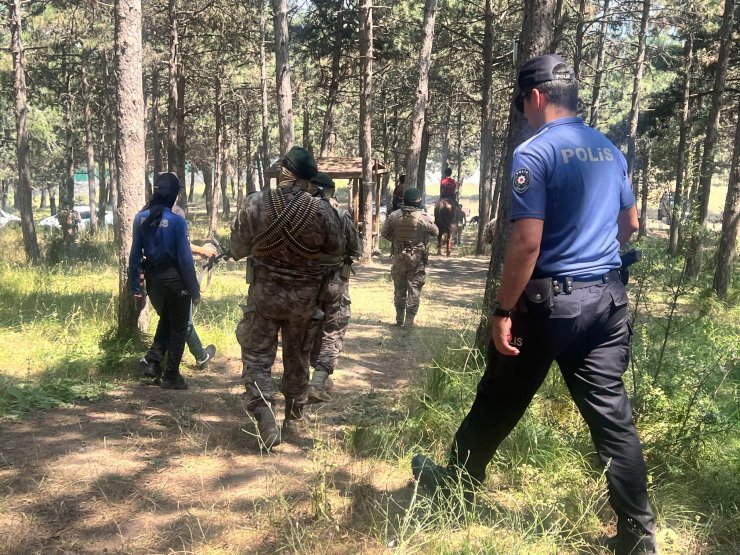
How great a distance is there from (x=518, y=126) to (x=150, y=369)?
3756mm

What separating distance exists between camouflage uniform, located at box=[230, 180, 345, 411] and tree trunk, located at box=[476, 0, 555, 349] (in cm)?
163

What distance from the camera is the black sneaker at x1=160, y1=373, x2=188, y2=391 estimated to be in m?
5.05

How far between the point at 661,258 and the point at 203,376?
3979 millimetres

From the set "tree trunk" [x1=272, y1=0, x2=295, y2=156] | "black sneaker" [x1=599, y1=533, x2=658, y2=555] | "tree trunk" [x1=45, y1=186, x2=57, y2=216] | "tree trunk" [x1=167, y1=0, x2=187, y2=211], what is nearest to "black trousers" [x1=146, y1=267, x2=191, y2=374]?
"black sneaker" [x1=599, y1=533, x2=658, y2=555]

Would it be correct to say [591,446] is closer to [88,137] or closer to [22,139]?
[22,139]

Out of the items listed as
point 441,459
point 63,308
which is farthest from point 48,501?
point 63,308

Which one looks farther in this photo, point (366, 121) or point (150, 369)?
point (366, 121)

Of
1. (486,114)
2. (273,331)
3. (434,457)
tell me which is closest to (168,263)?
(273,331)

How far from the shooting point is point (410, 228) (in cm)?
793

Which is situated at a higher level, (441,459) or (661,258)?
(661,258)

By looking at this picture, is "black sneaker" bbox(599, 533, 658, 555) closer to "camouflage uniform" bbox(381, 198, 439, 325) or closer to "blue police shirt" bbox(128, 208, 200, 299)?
"blue police shirt" bbox(128, 208, 200, 299)

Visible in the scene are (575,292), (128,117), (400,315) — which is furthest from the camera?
(400,315)

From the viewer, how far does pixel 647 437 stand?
3.56 meters

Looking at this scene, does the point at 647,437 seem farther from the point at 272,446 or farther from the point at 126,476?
the point at 126,476
